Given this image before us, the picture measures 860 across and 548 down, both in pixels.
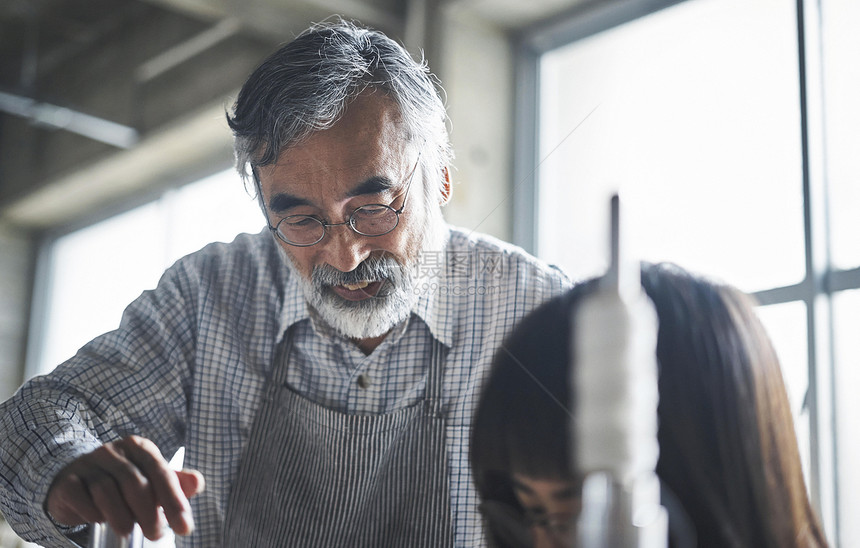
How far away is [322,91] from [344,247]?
8.1 inches

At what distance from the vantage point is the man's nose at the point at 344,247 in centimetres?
115

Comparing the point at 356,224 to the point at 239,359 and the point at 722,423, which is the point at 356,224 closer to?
the point at 239,359

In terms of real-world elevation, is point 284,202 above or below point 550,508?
above

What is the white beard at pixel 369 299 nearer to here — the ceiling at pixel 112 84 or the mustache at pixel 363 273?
the mustache at pixel 363 273

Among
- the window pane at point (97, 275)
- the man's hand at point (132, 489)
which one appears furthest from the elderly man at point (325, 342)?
the window pane at point (97, 275)

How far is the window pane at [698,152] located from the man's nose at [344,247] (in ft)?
1.53

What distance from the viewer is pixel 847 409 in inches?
20.5

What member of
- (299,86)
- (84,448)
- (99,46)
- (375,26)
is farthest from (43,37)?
(84,448)

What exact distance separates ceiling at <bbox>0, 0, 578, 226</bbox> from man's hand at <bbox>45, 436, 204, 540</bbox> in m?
2.49

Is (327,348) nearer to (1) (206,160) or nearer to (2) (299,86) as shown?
(2) (299,86)

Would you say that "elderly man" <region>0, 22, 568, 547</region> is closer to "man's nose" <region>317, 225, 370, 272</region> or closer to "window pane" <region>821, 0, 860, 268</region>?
"man's nose" <region>317, 225, 370, 272</region>

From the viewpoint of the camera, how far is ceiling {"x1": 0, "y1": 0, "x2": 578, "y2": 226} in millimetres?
3676

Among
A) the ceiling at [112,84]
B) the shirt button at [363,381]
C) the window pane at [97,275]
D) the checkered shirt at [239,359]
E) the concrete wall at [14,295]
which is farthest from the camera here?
the concrete wall at [14,295]

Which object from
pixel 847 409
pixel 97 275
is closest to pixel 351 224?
pixel 847 409
